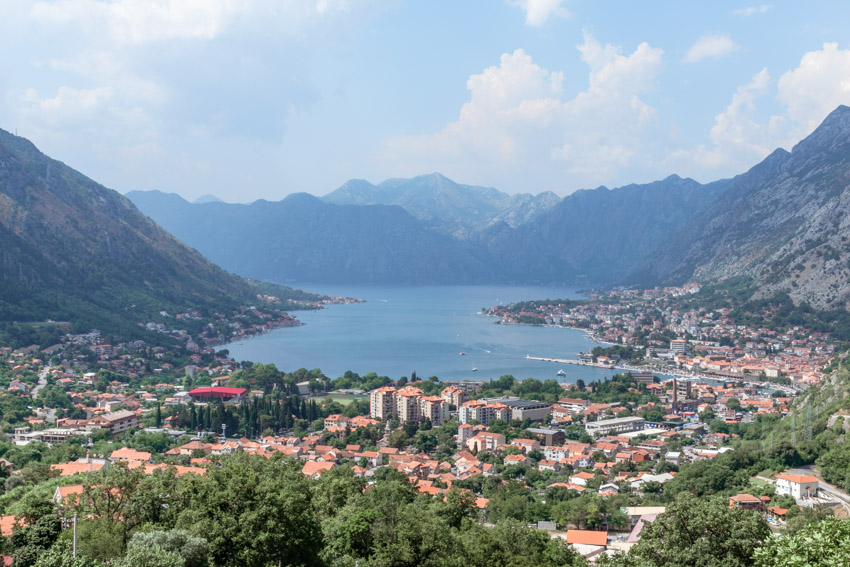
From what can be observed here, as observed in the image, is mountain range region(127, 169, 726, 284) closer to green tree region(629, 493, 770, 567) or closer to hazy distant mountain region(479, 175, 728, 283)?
hazy distant mountain region(479, 175, 728, 283)

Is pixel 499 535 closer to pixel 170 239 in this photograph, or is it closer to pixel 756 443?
pixel 756 443

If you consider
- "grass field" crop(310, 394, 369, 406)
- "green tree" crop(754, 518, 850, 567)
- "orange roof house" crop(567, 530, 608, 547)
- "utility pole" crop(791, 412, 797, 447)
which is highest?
"green tree" crop(754, 518, 850, 567)

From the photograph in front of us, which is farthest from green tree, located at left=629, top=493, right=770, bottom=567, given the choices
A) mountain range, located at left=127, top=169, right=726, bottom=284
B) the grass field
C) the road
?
mountain range, located at left=127, top=169, right=726, bottom=284

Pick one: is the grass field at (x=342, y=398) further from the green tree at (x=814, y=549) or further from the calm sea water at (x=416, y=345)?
the green tree at (x=814, y=549)

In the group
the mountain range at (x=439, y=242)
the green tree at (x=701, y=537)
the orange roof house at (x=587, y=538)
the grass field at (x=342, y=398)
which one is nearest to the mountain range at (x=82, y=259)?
the grass field at (x=342, y=398)

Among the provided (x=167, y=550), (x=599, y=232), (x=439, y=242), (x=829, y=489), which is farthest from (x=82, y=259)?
(x=599, y=232)

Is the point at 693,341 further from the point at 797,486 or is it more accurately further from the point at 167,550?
the point at 167,550
